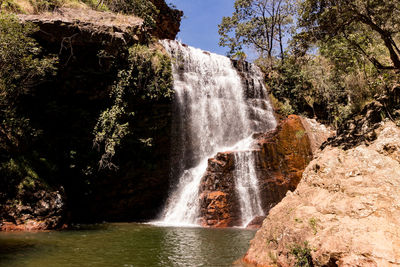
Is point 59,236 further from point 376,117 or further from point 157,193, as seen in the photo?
point 376,117

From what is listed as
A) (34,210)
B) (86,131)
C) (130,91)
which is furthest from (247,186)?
(34,210)

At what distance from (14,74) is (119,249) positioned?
8186 millimetres

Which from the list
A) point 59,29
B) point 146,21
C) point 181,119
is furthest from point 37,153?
point 146,21

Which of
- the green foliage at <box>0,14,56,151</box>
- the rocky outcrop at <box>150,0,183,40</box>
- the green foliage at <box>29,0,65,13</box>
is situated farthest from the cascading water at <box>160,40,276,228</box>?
the green foliage at <box>0,14,56,151</box>

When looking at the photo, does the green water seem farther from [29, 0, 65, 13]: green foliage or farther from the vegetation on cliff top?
[29, 0, 65, 13]: green foliage

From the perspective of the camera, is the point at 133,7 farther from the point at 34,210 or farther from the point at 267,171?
the point at 34,210

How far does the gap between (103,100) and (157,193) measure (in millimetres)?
6082

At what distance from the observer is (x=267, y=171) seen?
14297 millimetres

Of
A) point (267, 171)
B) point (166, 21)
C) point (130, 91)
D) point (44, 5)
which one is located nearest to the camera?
point (44, 5)

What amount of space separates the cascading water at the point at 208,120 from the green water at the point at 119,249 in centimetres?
463

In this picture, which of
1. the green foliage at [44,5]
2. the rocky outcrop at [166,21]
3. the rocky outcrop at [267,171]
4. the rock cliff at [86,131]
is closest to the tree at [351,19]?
the rocky outcrop at [267,171]

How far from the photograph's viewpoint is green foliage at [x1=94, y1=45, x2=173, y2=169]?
14.0 metres

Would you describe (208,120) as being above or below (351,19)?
below

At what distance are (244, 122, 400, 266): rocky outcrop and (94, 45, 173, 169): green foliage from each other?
999 cm
